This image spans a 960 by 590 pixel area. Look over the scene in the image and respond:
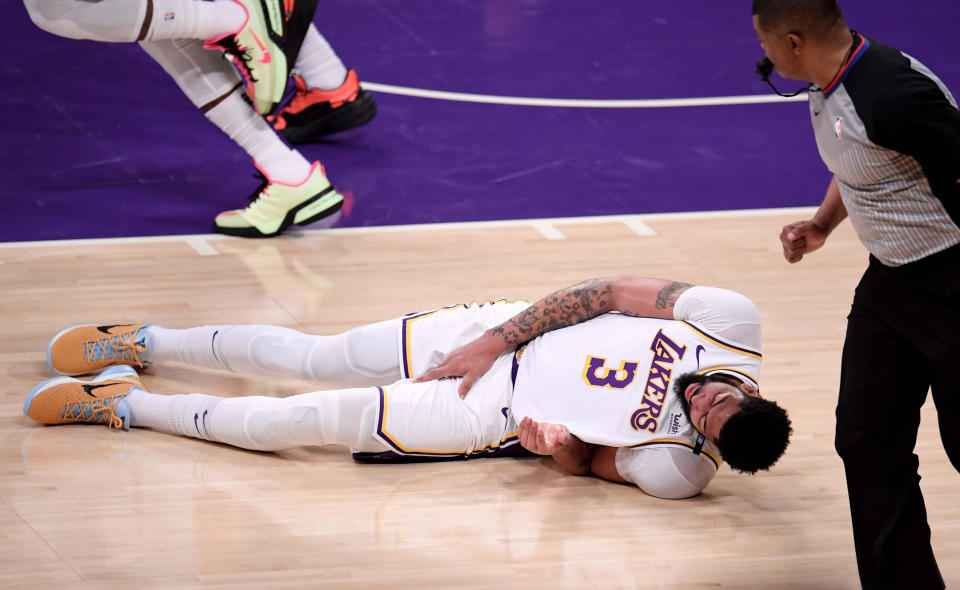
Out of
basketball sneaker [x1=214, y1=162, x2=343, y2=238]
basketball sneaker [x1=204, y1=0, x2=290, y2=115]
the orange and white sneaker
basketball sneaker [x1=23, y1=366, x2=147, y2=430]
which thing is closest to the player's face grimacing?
basketball sneaker [x1=23, y1=366, x2=147, y2=430]

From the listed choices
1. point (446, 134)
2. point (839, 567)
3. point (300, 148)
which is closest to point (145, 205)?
point (300, 148)

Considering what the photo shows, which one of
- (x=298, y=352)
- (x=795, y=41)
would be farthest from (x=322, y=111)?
(x=795, y=41)

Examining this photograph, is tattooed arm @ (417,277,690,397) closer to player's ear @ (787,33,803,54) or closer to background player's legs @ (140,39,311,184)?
player's ear @ (787,33,803,54)

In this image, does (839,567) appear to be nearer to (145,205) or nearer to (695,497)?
(695,497)

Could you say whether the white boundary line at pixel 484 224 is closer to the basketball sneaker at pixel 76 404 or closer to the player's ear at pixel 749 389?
the basketball sneaker at pixel 76 404

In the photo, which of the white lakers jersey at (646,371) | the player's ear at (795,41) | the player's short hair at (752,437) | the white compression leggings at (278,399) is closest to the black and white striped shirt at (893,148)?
the player's ear at (795,41)

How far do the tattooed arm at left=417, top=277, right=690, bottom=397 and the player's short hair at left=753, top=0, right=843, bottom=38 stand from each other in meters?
1.05

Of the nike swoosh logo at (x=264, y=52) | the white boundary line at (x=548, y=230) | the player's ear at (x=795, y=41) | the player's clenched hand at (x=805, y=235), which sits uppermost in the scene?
the player's ear at (x=795, y=41)

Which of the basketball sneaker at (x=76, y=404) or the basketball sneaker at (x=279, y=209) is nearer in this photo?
the basketball sneaker at (x=76, y=404)

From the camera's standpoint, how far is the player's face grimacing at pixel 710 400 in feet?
10.3

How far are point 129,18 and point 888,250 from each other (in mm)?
3573

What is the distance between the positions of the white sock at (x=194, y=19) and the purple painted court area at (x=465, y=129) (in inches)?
35.3

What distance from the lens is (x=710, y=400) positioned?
3.19 metres

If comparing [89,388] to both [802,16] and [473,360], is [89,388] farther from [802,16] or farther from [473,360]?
[802,16]
